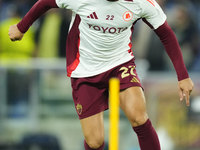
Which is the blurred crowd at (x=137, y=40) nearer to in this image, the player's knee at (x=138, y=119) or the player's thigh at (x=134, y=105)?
the player's thigh at (x=134, y=105)

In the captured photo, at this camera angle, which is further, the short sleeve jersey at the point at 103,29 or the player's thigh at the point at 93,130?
the player's thigh at the point at 93,130

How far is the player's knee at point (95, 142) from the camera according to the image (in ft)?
13.1

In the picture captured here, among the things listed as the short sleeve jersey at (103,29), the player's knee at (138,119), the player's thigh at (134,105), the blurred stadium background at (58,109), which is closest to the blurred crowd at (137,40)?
the blurred stadium background at (58,109)

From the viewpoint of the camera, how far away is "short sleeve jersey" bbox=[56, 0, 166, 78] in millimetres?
3779

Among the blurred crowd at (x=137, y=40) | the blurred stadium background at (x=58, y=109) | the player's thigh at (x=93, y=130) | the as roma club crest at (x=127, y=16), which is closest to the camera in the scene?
the as roma club crest at (x=127, y=16)

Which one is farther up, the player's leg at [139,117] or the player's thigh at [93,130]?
the player's leg at [139,117]

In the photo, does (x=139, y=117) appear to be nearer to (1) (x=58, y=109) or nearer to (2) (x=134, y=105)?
(2) (x=134, y=105)

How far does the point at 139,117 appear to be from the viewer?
370cm

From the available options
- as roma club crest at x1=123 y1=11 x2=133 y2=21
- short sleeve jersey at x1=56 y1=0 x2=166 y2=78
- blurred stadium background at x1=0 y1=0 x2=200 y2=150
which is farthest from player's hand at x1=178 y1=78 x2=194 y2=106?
blurred stadium background at x1=0 y1=0 x2=200 y2=150

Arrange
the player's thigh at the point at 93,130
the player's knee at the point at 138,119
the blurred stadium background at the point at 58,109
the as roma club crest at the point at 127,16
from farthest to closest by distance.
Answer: the blurred stadium background at the point at 58,109 < the player's thigh at the point at 93,130 < the as roma club crest at the point at 127,16 < the player's knee at the point at 138,119

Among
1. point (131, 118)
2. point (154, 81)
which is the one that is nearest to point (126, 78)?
point (131, 118)

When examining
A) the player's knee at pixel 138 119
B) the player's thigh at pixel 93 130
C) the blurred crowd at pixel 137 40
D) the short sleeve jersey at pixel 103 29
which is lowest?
the blurred crowd at pixel 137 40

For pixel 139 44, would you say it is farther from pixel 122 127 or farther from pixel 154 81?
pixel 122 127

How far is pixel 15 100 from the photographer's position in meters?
6.45
